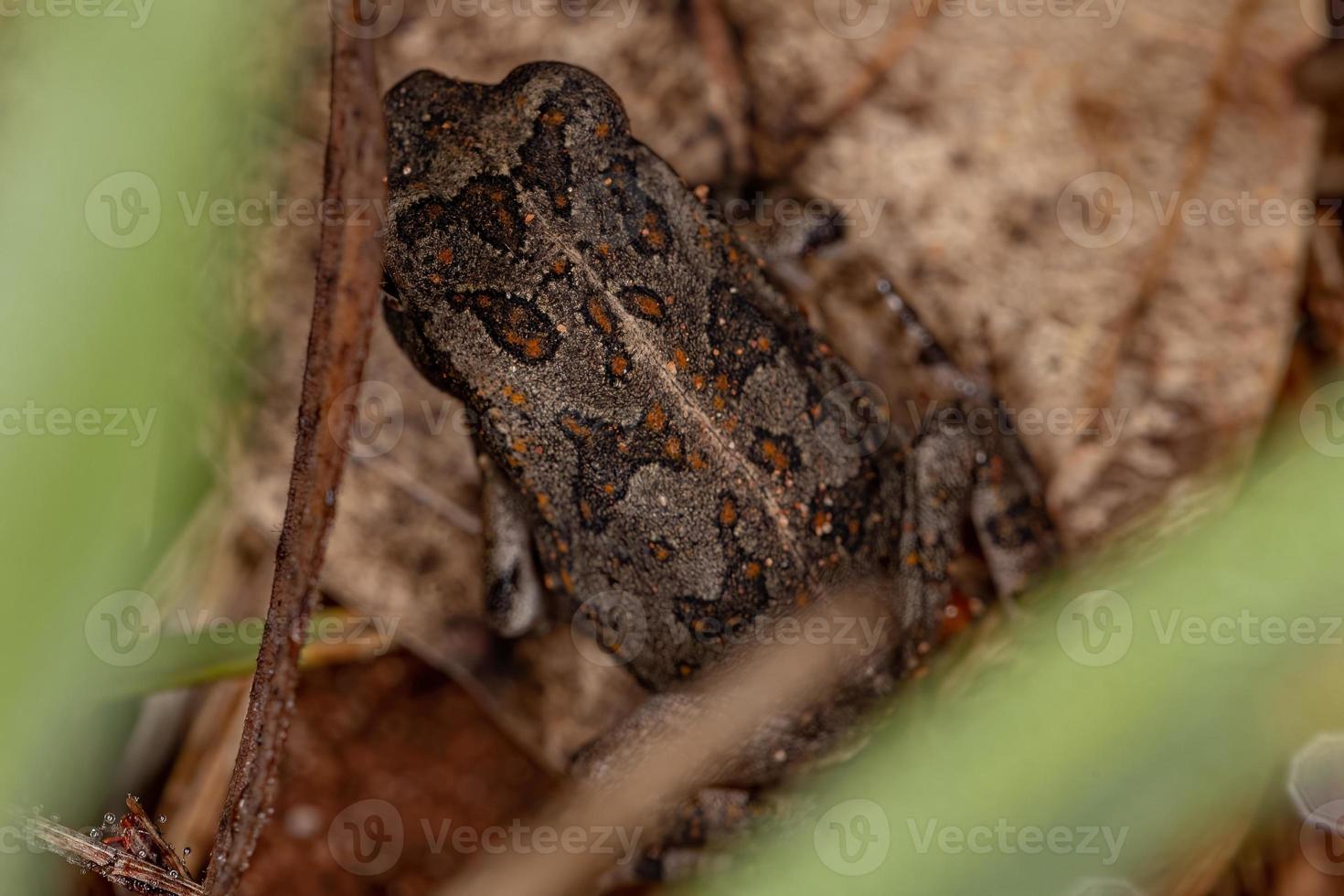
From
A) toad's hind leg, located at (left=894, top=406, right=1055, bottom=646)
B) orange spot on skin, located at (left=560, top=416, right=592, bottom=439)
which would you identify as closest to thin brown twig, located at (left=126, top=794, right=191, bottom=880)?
Answer: orange spot on skin, located at (left=560, top=416, right=592, bottom=439)

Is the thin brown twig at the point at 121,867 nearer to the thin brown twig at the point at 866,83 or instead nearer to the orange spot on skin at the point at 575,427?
the orange spot on skin at the point at 575,427

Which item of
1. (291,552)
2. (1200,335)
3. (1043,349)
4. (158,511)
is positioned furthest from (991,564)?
(158,511)

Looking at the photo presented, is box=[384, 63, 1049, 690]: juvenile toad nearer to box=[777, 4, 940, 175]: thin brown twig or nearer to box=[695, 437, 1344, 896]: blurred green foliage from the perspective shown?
box=[777, 4, 940, 175]: thin brown twig

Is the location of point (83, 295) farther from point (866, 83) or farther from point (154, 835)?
point (866, 83)

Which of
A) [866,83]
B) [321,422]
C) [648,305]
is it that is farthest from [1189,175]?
[321,422]

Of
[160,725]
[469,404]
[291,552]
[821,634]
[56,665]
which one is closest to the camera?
[56,665]

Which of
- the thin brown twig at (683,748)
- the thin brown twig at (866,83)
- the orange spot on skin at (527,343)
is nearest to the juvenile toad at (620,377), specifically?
the orange spot on skin at (527,343)

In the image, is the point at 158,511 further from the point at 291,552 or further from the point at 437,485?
the point at 437,485
